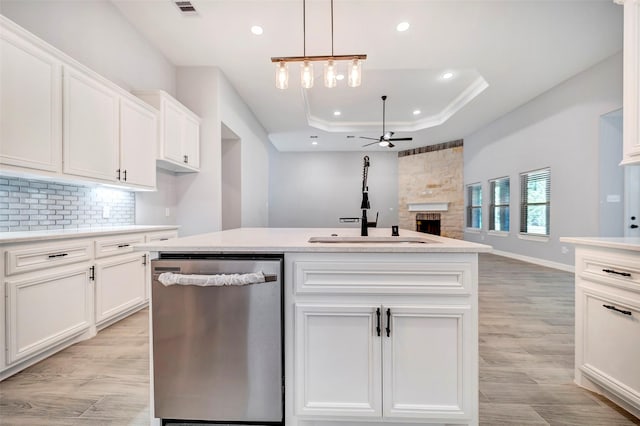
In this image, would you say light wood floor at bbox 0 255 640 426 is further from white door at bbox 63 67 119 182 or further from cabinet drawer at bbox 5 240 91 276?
white door at bbox 63 67 119 182

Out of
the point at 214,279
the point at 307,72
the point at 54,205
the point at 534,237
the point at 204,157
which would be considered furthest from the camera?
the point at 534,237

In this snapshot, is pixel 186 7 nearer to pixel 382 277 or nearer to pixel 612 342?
pixel 382 277

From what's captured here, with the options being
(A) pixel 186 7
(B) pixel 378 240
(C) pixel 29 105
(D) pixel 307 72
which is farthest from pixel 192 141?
(B) pixel 378 240

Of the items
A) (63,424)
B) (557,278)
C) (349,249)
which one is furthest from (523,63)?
(63,424)

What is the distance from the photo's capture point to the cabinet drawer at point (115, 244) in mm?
2354

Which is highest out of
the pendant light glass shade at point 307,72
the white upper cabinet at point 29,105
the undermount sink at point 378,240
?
the pendant light glass shade at point 307,72

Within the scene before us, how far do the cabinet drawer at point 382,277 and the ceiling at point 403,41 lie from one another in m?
2.78

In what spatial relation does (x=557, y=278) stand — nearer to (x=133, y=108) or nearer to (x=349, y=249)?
(x=349, y=249)

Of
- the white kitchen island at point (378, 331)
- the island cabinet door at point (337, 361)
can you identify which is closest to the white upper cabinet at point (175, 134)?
the white kitchen island at point (378, 331)

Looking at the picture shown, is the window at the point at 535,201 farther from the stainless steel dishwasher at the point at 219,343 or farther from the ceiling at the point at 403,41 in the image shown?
the stainless steel dishwasher at the point at 219,343

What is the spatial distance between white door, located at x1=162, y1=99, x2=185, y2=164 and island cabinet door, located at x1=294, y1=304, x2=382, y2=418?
284cm

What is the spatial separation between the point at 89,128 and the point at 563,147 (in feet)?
21.6

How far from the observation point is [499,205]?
671 cm

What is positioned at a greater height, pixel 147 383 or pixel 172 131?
pixel 172 131
